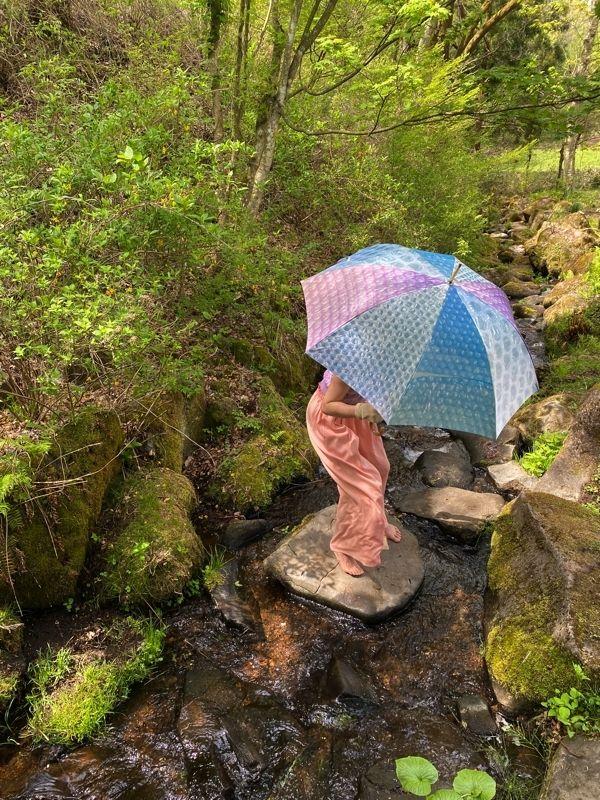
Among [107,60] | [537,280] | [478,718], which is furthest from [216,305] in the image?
[537,280]

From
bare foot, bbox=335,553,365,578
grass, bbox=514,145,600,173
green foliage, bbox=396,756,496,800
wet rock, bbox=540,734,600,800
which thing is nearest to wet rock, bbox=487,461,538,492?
bare foot, bbox=335,553,365,578

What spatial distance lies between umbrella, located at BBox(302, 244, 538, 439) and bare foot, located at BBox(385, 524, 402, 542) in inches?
82.2

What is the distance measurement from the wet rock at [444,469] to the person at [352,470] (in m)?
1.96

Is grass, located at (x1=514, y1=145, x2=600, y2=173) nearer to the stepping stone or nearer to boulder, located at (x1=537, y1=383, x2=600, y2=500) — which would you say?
boulder, located at (x1=537, y1=383, x2=600, y2=500)

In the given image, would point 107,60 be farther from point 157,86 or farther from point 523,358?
point 523,358

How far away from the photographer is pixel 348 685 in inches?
137

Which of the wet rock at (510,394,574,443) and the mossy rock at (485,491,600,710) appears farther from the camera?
the wet rock at (510,394,574,443)

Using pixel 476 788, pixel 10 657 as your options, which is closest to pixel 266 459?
pixel 10 657

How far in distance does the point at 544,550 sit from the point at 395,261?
2.40 m

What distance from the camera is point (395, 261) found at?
313 cm

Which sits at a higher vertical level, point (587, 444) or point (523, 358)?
point (523, 358)

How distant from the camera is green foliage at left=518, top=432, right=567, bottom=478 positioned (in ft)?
19.4

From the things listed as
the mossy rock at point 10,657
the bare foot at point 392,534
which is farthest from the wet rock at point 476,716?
the mossy rock at point 10,657

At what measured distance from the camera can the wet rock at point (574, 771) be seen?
8.52 ft
